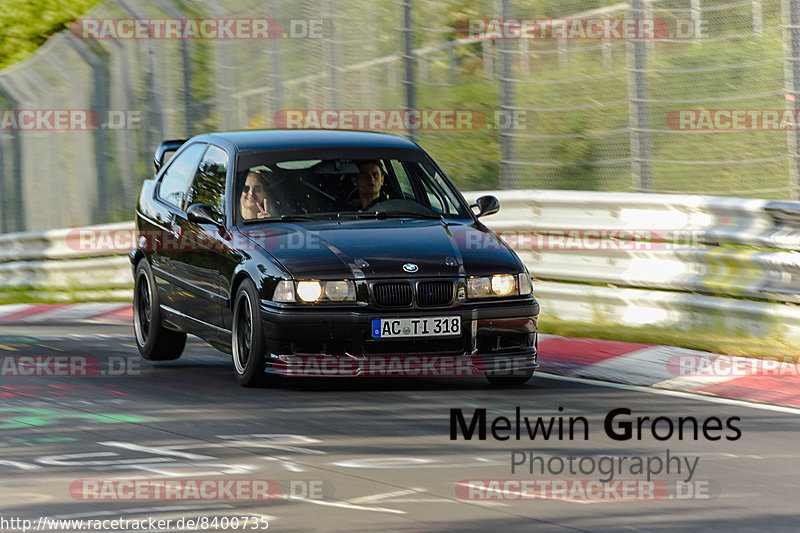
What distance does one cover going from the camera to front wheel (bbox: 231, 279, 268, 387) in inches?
382

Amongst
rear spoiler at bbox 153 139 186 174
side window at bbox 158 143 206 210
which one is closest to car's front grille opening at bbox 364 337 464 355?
side window at bbox 158 143 206 210

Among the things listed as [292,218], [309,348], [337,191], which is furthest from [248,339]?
[337,191]

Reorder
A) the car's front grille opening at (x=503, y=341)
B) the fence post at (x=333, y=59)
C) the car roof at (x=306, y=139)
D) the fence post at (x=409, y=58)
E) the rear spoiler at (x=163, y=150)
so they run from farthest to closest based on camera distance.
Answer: the fence post at (x=333, y=59) → the fence post at (x=409, y=58) → the rear spoiler at (x=163, y=150) → the car roof at (x=306, y=139) → the car's front grille opening at (x=503, y=341)

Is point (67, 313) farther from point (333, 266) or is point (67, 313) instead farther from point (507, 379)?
point (333, 266)

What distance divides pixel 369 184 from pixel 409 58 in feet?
15.2

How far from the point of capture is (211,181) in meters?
11.1

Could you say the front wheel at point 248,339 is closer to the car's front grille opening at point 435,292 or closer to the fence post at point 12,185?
the car's front grille opening at point 435,292

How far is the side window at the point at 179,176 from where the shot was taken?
38.0 feet

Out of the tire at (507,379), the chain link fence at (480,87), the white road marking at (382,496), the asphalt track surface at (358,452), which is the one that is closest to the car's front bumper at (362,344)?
the asphalt track surface at (358,452)

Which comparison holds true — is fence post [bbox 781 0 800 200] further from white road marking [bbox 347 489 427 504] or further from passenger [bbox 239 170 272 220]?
white road marking [bbox 347 489 427 504]

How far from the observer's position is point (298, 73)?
17.6 metres

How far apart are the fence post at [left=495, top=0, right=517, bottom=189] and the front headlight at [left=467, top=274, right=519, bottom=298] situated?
14.4ft

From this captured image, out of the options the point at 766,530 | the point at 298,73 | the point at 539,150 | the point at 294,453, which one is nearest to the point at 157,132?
the point at 298,73

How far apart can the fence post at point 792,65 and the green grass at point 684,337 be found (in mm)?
1327
